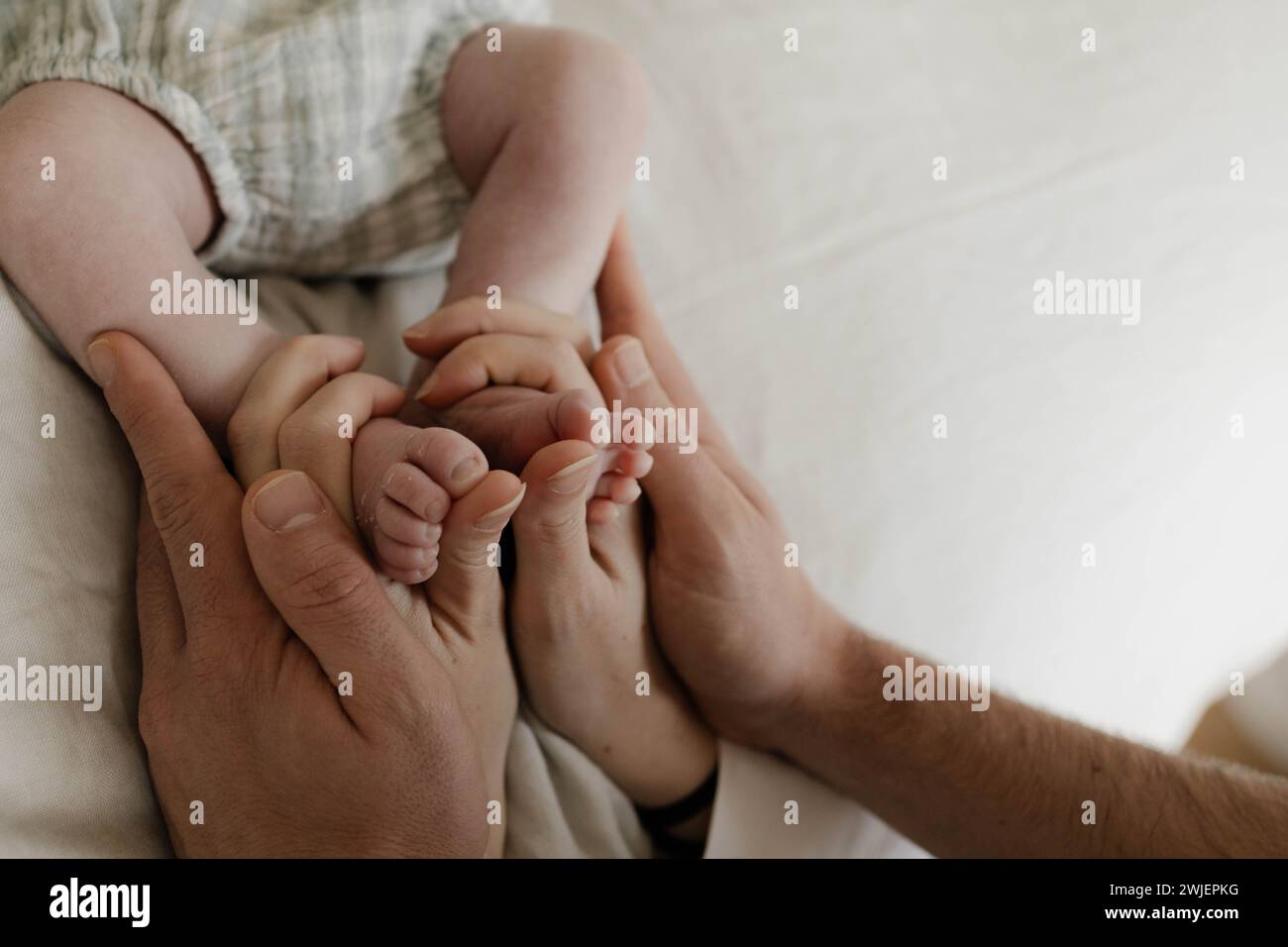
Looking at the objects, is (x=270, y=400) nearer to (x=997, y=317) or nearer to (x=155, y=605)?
(x=155, y=605)

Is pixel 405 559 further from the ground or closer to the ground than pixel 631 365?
closer to the ground

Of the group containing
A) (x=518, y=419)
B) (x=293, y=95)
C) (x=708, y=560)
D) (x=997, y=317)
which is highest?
(x=293, y=95)

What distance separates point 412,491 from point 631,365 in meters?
0.23

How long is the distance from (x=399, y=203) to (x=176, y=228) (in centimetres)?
23

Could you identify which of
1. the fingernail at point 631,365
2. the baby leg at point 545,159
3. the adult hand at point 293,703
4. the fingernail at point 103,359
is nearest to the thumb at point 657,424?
the fingernail at point 631,365

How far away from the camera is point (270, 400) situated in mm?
714

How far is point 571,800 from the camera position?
2.65 ft

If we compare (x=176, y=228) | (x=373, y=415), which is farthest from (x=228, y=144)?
(x=373, y=415)

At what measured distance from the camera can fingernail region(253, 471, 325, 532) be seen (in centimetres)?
63
